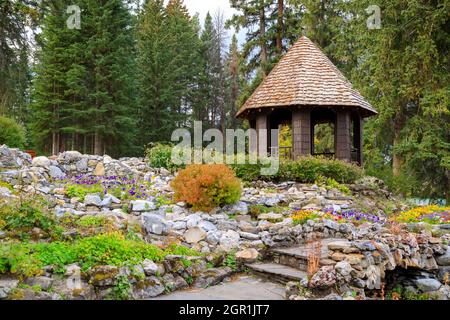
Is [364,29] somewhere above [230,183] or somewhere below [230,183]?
above

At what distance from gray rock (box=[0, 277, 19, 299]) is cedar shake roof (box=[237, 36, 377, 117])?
33.1 ft

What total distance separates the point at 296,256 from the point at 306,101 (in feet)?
25.1

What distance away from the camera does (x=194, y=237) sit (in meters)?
6.90

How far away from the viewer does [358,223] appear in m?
8.24

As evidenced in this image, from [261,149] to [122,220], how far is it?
828 centimetres

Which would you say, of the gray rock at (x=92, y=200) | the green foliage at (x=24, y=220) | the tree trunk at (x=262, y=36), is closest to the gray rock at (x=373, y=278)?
the green foliage at (x=24, y=220)

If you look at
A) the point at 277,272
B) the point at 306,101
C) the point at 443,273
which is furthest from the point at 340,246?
the point at 306,101

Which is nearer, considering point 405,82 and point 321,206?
point 321,206

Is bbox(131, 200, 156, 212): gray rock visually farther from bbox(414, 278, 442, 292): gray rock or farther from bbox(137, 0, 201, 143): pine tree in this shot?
bbox(137, 0, 201, 143): pine tree

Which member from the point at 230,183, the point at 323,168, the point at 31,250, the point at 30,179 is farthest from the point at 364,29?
the point at 31,250

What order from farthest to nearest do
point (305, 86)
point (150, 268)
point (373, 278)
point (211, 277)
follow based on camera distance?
1. point (305, 86)
2. point (211, 277)
3. point (373, 278)
4. point (150, 268)

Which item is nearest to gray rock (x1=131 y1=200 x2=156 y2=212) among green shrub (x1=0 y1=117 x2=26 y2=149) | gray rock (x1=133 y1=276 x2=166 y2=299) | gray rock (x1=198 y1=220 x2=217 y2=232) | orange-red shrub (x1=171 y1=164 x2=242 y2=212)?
orange-red shrub (x1=171 y1=164 x2=242 y2=212)

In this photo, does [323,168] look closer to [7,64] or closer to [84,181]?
[84,181]

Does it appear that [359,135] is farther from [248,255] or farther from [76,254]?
[76,254]
